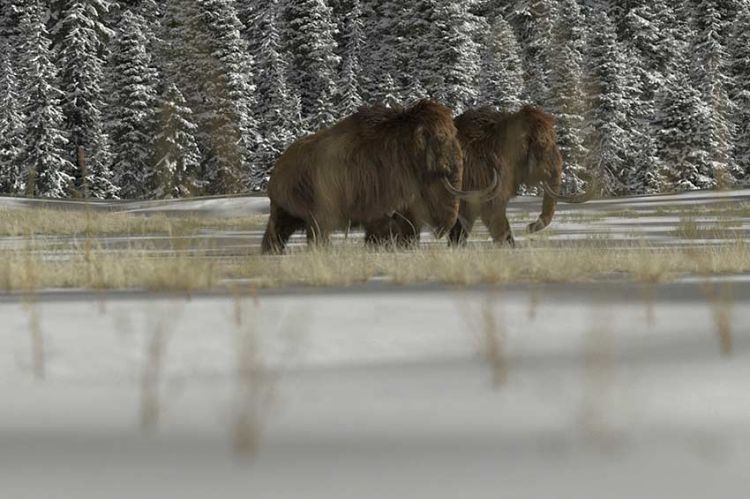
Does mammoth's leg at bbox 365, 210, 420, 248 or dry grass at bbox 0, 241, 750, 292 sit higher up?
mammoth's leg at bbox 365, 210, 420, 248

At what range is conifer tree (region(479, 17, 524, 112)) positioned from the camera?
141ft

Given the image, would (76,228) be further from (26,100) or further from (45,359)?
(26,100)

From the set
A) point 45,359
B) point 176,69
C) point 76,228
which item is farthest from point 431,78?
point 45,359

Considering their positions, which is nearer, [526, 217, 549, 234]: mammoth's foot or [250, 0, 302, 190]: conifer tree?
[526, 217, 549, 234]: mammoth's foot

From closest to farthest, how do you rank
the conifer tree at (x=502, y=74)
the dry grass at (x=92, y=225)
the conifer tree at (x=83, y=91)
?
the dry grass at (x=92, y=225), the conifer tree at (x=502, y=74), the conifer tree at (x=83, y=91)

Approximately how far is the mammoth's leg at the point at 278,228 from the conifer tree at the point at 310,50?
129 ft

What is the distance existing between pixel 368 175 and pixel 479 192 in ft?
3.47

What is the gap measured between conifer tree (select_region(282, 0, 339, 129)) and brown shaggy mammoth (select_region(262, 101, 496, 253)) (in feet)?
129

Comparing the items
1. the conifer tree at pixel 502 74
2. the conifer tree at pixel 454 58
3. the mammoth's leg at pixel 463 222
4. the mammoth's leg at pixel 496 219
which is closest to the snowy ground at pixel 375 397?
the mammoth's leg at pixel 496 219

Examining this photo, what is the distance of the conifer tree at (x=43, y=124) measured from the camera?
1686 inches

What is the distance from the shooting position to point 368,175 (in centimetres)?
934

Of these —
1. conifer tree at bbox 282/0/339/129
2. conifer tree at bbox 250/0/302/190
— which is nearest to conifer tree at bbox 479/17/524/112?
conifer tree at bbox 282/0/339/129

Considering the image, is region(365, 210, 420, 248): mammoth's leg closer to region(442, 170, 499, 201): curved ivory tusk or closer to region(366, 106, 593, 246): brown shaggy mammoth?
region(366, 106, 593, 246): brown shaggy mammoth

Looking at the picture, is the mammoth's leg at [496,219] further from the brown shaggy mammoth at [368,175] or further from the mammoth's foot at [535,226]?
the brown shaggy mammoth at [368,175]
